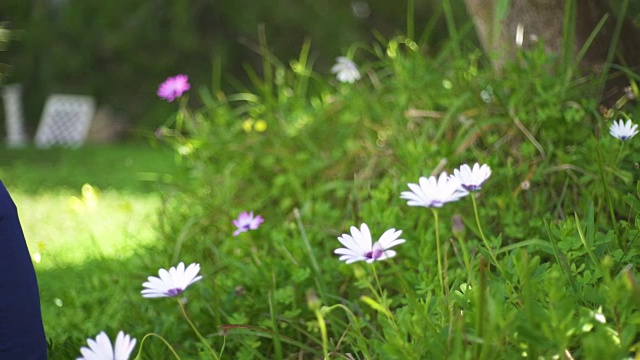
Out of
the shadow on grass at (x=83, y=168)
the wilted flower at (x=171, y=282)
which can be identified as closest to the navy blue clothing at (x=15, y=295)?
the wilted flower at (x=171, y=282)

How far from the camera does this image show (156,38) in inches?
382

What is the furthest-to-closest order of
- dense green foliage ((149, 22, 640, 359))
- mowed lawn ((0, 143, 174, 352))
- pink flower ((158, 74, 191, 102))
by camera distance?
pink flower ((158, 74, 191, 102)) → mowed lawn ((0, 143, 174, 352)) → dense green foliage ((149, 22, 640, 359))

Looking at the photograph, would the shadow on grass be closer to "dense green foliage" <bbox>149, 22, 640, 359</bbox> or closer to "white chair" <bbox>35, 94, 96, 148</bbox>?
"dense green foliage" <bbox>149, 22, 640, 359</bbox>

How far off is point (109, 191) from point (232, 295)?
9.99ft

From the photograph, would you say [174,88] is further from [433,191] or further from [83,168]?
[83,168]

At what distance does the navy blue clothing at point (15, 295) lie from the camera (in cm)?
111

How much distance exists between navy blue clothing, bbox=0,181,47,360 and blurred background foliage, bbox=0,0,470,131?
27.3 feet

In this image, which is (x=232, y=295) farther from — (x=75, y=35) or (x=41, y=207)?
(x=75, y=35)

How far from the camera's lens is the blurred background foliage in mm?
9523

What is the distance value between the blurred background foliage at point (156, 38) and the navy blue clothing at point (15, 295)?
8.32 m

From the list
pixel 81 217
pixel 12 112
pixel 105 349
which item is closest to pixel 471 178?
pixel 105 349

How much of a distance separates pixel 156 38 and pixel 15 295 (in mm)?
8940

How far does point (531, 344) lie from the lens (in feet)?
2.97

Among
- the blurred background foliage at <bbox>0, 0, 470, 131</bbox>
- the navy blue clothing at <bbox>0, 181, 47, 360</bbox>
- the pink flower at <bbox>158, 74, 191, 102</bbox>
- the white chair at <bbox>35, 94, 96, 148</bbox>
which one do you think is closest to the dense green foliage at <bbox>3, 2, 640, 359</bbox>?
the pink flower at <bbox>158, 74, 191, 102</bbox>
